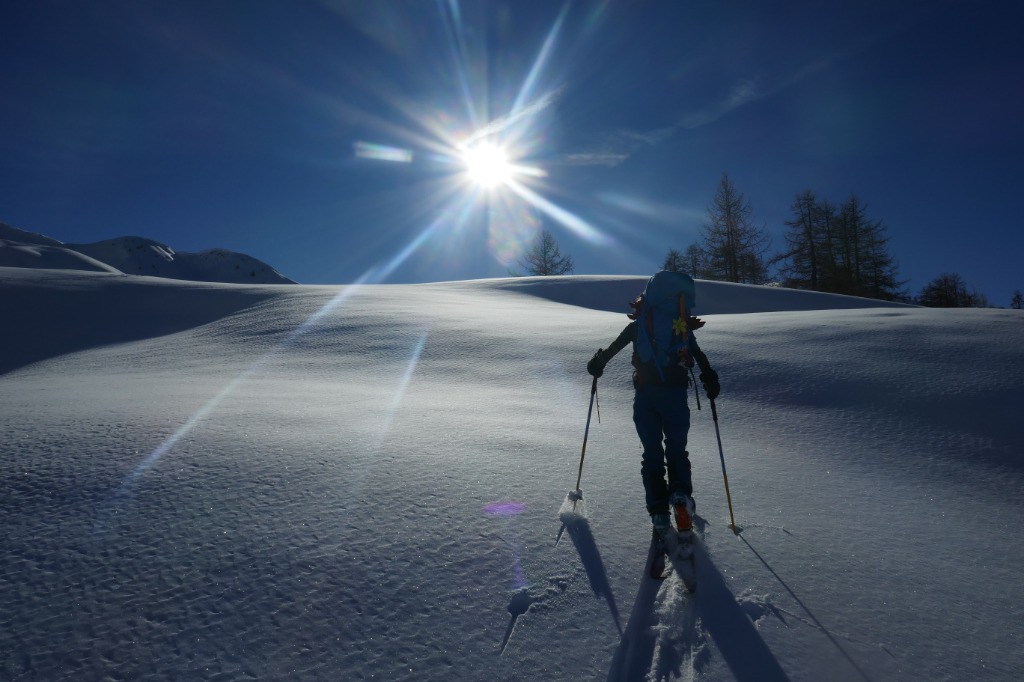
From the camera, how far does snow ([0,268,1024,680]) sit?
169cm

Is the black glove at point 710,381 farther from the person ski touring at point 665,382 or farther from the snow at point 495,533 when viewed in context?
the snow at point 495,533

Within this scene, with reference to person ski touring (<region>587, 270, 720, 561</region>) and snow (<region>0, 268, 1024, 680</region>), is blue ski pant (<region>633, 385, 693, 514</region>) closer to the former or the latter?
person ski touring (<region>587, 270, 720, 561</region>)

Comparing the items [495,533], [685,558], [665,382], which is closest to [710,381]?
[665,382]

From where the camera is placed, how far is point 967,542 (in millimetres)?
2799

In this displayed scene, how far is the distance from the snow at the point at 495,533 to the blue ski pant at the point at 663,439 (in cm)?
26

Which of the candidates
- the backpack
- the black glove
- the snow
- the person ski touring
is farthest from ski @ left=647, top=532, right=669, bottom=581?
the black glove

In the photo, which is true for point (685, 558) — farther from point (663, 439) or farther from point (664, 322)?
point (664, 322)

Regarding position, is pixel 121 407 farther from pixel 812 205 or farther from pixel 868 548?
pixel 812 205

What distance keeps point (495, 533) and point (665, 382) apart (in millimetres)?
1443

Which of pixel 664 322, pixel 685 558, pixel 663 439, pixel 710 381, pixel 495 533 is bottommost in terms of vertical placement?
pixel 685 558

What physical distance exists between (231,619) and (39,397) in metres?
4.63

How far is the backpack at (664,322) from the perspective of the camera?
9.87ft

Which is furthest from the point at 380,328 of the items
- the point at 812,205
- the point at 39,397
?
the point at 812,205

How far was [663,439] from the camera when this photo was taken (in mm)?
3074
